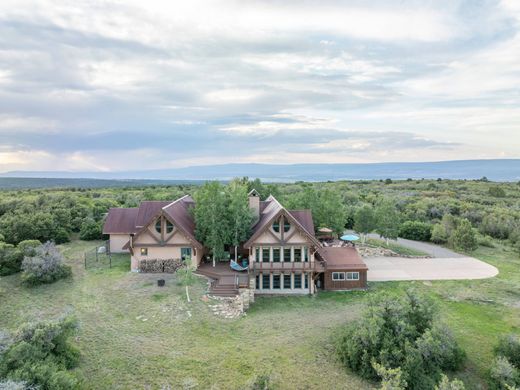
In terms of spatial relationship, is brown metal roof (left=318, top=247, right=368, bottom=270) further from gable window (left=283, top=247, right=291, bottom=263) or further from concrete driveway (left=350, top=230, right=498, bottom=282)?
gable window (left=283, top=247, right=291, bottom=263)

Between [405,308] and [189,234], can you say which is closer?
[405,308]

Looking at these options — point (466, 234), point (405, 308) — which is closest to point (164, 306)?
point (405, 308)

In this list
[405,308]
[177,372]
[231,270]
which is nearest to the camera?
[177,372]

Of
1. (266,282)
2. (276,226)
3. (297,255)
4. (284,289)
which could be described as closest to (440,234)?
(297,255)

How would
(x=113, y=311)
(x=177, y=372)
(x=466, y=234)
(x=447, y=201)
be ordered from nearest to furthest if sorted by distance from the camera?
(x=177, y=372) → (x=113, y=311) → (x=466, y=234) → (x=447, y=201)

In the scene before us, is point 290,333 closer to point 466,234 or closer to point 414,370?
point 414,370

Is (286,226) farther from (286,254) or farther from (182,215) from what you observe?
(182,215)

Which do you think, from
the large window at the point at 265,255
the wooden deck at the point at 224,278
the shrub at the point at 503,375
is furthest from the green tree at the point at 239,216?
the shrub at the point at 503,375
